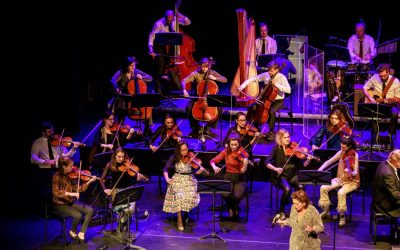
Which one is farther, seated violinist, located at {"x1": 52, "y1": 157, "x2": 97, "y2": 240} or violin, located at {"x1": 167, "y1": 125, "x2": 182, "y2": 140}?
violin, located at {"x1": 167, "y1": 125, "x2": 182, "y2": 140}

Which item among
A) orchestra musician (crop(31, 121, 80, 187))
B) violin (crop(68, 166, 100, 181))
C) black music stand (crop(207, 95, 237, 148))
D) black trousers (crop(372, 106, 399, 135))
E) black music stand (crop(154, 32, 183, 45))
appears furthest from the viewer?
black music stand (crop(154, 32, 183, 45))

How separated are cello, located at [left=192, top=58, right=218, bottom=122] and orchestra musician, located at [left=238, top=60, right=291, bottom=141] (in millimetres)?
546

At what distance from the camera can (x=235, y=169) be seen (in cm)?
1098

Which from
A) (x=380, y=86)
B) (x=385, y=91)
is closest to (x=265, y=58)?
(x=380, y=86)

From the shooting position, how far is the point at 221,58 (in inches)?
661

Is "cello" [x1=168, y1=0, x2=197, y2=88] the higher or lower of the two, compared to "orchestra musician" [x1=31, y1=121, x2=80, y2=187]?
higher

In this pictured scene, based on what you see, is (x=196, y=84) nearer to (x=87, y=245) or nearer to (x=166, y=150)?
(x=166, y=150)

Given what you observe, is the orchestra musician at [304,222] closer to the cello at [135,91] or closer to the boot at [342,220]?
the boot at [342,220]

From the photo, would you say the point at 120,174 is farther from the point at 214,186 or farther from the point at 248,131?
the point at 248,131

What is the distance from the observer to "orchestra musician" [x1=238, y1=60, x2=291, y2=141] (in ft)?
41.0

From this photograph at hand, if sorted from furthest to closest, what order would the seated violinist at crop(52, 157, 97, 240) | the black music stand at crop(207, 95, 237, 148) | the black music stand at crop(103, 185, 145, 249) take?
1. the black music stand at crop(207, 95, 237, 148)
2. the seated violinist at crop(52, 157, 97, 240)
3. the black music stand at crop(103, 185, 145, 249)

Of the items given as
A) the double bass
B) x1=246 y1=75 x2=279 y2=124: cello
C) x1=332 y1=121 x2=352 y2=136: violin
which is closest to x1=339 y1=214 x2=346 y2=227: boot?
x1=332 y1=121 x2=352 y2=136: violin

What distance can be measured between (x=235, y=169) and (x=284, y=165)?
75 centimetres

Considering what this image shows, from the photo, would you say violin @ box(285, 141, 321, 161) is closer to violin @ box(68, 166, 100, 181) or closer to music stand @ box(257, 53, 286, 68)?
music stand @ box(257, 53, 286, 68)
